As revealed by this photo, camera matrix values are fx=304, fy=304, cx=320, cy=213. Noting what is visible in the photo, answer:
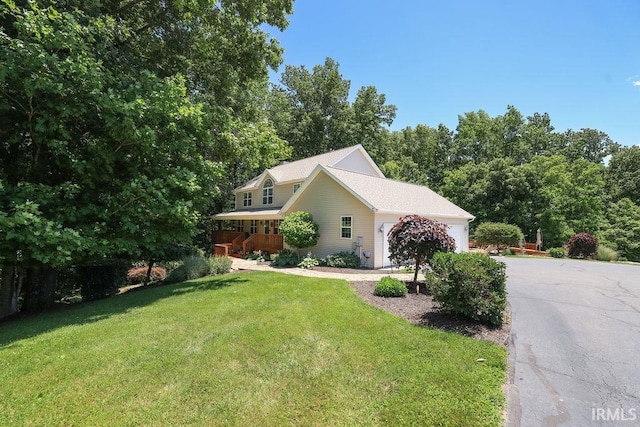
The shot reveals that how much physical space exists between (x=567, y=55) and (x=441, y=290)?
10924 mm

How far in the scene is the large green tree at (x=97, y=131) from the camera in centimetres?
738

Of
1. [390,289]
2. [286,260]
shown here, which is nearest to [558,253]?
[286,260]

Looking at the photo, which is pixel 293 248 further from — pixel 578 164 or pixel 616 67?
pixel 578 164

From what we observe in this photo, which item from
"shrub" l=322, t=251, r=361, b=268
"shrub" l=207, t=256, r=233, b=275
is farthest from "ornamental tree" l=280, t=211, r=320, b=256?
"shrub" l=207, t=256, r=233, b=275

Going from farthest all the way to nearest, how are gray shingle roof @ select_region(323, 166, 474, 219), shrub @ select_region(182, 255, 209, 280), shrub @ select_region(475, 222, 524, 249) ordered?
shrub @ select_region(475, 222, 524, 249), gray shingle roof @ select_region(323, 166, 474, 219), shrub @ select_region(182, 255, 209, 280)

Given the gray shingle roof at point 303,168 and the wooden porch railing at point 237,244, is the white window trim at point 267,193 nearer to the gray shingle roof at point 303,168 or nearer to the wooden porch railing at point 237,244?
the gray shingle roof at point 303,168

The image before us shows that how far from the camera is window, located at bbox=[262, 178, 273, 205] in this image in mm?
24623

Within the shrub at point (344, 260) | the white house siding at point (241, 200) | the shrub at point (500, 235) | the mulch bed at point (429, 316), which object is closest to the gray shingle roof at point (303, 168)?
the white house siding at point (241, 200)

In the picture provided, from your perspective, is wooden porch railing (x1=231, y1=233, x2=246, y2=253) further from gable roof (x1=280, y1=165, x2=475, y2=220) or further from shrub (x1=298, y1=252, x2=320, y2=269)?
shrub (x1=298, y1=252, x2=320, y2=269)

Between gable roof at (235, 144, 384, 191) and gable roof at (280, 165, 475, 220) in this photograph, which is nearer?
gable roof at (280, 165, 475, 220)

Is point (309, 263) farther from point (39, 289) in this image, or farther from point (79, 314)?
point (39, 289)

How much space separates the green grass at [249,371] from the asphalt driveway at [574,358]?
413 millimetres

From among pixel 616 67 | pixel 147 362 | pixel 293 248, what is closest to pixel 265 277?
pixel 293 248

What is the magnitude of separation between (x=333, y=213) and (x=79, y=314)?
11.5 meters
